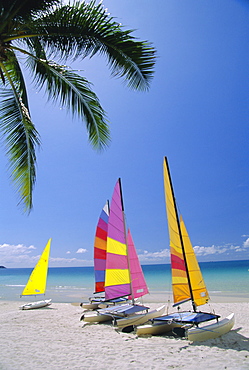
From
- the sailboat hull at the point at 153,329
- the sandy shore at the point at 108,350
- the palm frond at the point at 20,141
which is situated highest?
the palm frond at the point at 20,141

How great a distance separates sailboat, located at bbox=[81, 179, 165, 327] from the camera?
28.2 ft

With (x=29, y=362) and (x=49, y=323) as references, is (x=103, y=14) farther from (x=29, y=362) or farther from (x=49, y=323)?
(x=49, y=323)

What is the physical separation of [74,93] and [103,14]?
1494 mm

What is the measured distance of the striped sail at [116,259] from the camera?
869 cm

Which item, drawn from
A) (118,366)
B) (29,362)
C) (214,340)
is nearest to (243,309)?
(214,340)

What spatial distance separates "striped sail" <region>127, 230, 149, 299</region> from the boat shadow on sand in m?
3.17

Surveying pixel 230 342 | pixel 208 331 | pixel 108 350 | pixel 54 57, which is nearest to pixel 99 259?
pixel 108 350

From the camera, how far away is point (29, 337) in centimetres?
689

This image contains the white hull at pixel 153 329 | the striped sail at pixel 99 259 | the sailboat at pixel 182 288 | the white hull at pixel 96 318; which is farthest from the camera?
the striped sail at pixel 99 259

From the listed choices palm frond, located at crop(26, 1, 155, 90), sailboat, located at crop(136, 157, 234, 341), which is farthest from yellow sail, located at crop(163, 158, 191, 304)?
palm frond, located at crop(26, 1, 155, 90)

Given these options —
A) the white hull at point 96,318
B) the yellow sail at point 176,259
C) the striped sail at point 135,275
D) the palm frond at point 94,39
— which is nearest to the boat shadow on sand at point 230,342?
the yellow sail at point 176,259

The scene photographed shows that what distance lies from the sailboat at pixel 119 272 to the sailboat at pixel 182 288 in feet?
5.05

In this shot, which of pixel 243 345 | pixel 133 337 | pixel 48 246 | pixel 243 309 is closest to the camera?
pixel 243 345

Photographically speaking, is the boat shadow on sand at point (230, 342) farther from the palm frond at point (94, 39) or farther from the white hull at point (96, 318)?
the palm frond at point (94, 39)
